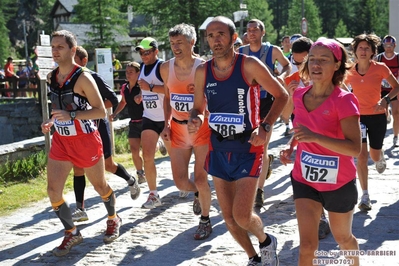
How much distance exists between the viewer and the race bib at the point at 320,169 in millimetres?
3777

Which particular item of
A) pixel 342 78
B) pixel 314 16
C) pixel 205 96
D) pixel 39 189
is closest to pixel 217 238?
pixel 205 96

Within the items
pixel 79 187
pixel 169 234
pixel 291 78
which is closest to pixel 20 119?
pixel 79 187

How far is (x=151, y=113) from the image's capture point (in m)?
7.31

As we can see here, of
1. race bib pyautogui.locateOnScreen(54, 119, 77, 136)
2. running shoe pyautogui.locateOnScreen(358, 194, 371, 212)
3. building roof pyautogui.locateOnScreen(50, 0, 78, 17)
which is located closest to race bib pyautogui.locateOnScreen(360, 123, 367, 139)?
running shoe pyautogui.locateOnScreen(358, 194, 371, 212)

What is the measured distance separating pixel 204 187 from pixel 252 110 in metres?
1.52

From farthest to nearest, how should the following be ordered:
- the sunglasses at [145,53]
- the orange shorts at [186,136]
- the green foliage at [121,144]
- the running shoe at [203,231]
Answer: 1. the green foliage at [121,144]
2. the sunglasses at [145,53]
3. the orange shorts at [186,136]
4. the running shoe at [203,231]

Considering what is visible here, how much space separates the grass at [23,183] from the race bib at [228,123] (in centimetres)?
395

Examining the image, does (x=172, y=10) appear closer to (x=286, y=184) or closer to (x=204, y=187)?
(x=286, y=184)

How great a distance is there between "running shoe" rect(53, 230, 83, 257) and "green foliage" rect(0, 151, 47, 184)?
3528 mm

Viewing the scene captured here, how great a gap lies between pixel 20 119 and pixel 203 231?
59.9 feet

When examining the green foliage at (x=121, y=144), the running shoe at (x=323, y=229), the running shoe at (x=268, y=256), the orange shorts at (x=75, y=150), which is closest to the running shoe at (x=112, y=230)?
the orange shorts at (x=75, y=150)

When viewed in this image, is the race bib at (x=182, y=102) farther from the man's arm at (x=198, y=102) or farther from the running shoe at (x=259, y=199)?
the running shoe at (x=259, y=199)

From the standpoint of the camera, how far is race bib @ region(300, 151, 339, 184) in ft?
12.4

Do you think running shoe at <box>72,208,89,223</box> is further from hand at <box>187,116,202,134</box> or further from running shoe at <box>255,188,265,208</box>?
hand at <box>187,116,202,134</box>
